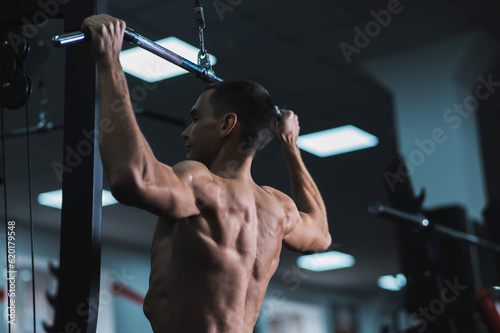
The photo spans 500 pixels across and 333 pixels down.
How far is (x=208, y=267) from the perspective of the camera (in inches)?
61.2

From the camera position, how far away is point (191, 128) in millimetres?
1708

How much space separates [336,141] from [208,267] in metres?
5.83

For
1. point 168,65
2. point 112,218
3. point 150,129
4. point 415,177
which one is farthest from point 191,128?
point 112,218

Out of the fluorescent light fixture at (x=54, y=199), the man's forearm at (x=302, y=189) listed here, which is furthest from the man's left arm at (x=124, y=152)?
the fluorescent light fixture at (x=54, y=199)

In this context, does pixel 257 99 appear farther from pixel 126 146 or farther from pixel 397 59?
pixel 397 59

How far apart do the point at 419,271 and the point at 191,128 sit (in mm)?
2205

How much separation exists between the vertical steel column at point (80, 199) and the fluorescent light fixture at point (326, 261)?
1087cm

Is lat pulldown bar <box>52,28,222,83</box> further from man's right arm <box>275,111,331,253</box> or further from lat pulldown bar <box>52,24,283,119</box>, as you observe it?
man's right arm <box>275,111,331,253</box>

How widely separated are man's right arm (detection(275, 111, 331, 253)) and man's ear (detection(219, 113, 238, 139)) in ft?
1.02

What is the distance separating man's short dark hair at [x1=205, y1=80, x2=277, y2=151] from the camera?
1.71 metres

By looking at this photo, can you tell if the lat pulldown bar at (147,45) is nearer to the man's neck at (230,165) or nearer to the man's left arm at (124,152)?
the man's left arm at (124,152)

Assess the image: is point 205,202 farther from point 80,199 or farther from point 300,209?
point 300,209

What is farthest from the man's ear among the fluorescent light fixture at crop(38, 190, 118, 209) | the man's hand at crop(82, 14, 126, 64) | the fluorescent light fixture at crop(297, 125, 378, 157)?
the fluorescent light fixture at crop(38, 190, 118, 209)

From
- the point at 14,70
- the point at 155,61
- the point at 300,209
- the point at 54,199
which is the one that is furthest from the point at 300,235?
the point at 54,199
